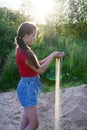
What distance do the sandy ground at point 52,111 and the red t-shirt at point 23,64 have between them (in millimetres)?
1670

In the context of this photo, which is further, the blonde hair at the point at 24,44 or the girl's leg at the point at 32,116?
the girl's leg at the point at 32,116

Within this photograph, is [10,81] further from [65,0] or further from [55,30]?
[65,0]

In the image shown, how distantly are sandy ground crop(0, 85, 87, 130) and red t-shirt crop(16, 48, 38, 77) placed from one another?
65.8 inches

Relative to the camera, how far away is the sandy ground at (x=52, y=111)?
5.72 meters

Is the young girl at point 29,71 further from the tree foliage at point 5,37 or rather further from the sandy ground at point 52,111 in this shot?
the tree foliage at point 5,37

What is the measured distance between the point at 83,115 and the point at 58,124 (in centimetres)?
38

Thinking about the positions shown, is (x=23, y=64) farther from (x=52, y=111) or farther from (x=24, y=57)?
(x=52, y=111)

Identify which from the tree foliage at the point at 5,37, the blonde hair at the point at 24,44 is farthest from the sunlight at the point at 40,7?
the blonde hair at the point at 24,44

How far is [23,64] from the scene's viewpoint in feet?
13.4

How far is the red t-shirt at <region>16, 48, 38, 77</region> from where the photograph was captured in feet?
13.3

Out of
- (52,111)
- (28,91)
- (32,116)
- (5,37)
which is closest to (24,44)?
(28,91)

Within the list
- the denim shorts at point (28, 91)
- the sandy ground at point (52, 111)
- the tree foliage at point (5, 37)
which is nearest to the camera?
the denim shorts at point (28, 91)

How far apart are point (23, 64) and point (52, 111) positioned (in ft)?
8.28

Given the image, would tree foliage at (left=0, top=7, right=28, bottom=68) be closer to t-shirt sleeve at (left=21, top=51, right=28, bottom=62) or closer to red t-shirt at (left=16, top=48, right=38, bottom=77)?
red t-shirt at (left=16, top=48, right=38, bottom=77)
